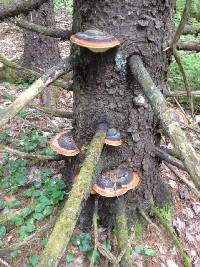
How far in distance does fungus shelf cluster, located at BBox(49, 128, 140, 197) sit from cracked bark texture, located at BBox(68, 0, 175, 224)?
0.27 feet

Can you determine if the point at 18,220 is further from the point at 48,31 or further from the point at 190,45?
the point at 190,45

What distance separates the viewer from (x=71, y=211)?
2.46 m

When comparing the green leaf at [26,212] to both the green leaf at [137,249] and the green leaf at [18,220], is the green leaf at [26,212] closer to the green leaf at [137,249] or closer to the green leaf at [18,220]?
the green leaf at [18,220]

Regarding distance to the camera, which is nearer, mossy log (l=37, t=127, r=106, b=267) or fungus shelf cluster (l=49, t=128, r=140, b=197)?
mossy log (l=37, t=127, r=106, b=267)

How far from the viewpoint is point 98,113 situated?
331cm

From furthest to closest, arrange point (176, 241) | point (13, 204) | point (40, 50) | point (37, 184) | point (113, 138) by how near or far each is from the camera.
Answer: point (40, 50)
point (37, 184)
point (13, 204)
point (176, 241)
point (113, 138)

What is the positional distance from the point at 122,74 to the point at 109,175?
3.12ft

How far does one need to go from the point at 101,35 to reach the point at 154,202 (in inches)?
85.4

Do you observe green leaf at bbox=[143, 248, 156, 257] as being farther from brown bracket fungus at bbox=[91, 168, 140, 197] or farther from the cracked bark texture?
brown bracket fungus at bbox=[91, 168, 140, 197]

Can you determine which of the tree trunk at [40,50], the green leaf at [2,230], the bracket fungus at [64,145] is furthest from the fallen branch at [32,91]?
the tree trunk at [40,50]

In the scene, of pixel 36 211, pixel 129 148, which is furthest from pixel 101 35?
pixel 36 211

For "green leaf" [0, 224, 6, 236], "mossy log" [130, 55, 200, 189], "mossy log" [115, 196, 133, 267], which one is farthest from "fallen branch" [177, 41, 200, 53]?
"green leaf" [0, 224, 6, 236]

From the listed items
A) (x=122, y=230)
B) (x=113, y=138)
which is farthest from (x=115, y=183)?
(x=122, y=230)

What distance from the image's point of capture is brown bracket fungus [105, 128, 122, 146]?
3.14 m
